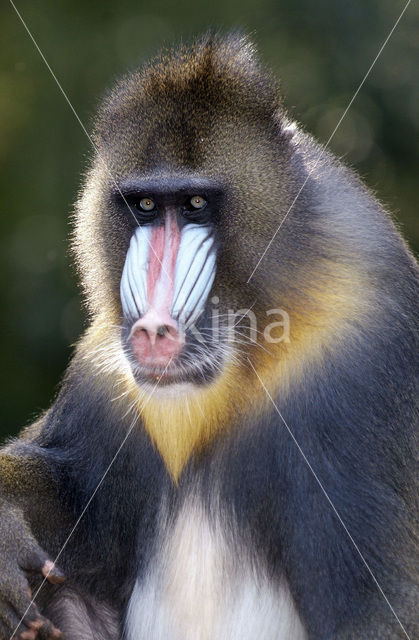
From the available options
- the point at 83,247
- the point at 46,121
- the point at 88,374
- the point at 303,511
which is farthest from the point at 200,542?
the point at 46,121

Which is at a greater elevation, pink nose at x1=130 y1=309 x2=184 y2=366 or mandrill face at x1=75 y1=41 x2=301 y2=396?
mandrill face at x1=75 y1=41 x2=301 y2=396

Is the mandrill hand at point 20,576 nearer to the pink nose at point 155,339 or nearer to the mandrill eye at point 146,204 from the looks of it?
the pink nose at point 155,339

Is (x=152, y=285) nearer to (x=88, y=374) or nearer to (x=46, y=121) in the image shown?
(x=88, y=374)

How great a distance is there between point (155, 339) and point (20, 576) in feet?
2.94

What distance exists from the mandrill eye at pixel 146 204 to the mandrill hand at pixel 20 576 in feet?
3.47

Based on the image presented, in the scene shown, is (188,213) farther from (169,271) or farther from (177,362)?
(177,362)

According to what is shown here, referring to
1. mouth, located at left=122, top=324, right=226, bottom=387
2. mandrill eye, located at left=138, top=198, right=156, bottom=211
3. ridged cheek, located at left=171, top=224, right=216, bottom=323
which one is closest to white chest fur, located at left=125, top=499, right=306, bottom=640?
mouth, located at left=122, top=324, right=226, bottom=387

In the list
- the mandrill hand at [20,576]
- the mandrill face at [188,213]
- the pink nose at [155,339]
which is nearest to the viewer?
the pink nose at [155,339]

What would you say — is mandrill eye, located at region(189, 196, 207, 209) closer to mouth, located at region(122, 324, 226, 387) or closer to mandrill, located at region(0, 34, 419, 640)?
mandrill, located at region(0, 34, 419, 640)

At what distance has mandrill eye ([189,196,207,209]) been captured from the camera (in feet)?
10.5

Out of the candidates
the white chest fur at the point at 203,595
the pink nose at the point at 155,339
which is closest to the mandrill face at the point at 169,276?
the pink nose at the point at 155,339

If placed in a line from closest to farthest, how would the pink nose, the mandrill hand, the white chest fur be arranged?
the pink nose
the mandrill hand
the white chest fur

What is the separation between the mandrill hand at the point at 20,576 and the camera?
3.19 metres

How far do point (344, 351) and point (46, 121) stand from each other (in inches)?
167
